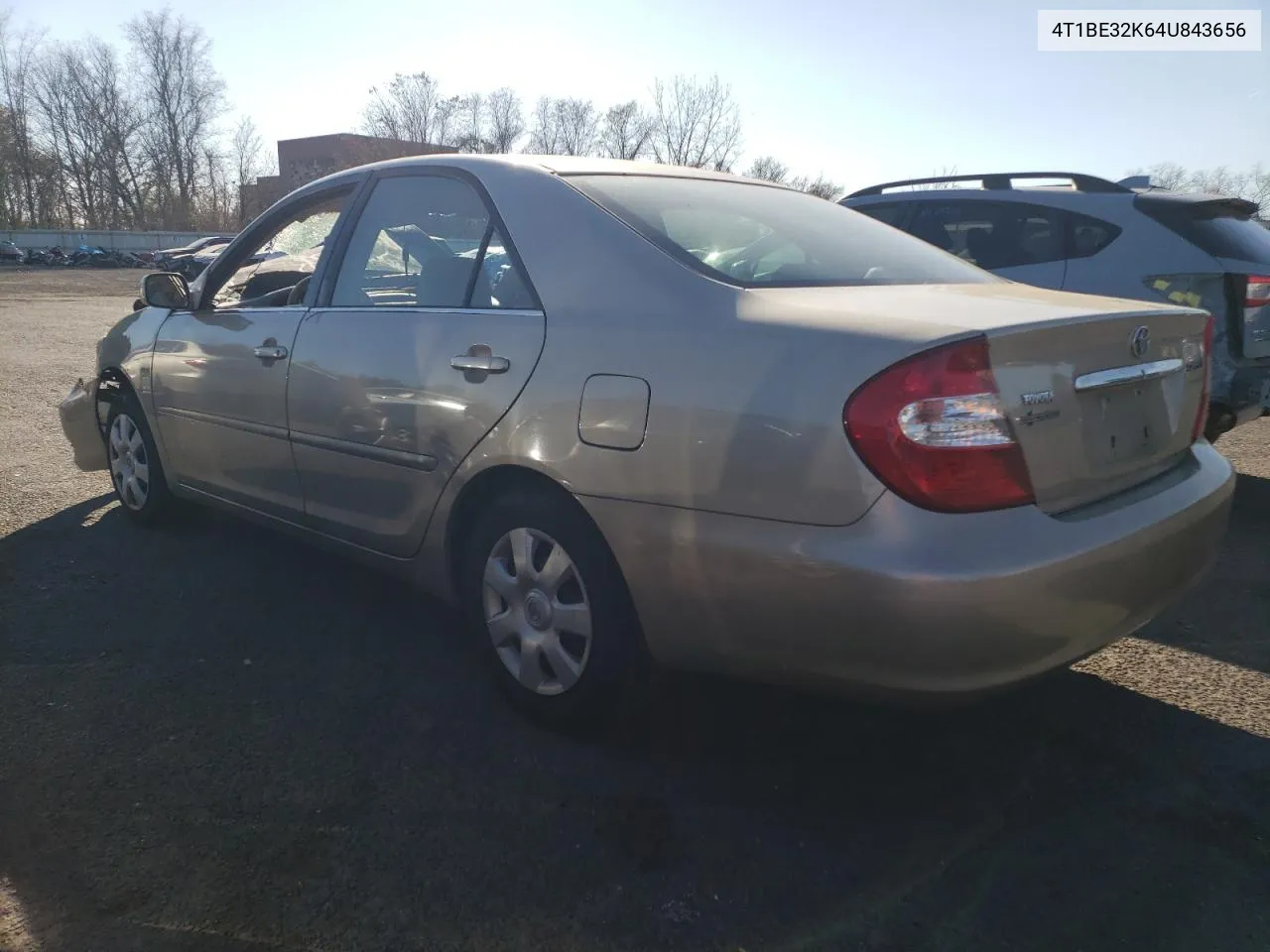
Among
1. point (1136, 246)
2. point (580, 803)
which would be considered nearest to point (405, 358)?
point (580, 803)

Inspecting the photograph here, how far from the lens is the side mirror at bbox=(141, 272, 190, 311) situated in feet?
13.3

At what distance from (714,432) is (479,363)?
860mm

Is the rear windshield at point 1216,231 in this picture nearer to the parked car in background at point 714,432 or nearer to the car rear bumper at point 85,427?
the parked car in background at point 714,432

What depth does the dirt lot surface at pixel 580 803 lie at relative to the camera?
6.34 feet

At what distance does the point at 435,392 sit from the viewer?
9.09ft

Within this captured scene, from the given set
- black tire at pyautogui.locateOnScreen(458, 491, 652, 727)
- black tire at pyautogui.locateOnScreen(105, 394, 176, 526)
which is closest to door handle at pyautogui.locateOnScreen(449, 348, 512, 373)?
black tire at pyautogui.locateOnScreen(458, 491, 652, 727)

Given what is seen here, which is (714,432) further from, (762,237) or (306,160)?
(306,160)

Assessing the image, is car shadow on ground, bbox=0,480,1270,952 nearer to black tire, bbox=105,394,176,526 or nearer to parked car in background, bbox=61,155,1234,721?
parked car in background, bbox=61,155,1234,721

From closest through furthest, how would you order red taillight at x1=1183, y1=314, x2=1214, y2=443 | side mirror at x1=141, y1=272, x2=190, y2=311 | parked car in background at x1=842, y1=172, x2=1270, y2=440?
red taillight at x1=1183, y1=314, x2=1214, y2=443 < side mirror at x1=141, y1=272, x2=190, y2=311 < parked car in background at x1=842, y1=172, x2=1270, y2=440

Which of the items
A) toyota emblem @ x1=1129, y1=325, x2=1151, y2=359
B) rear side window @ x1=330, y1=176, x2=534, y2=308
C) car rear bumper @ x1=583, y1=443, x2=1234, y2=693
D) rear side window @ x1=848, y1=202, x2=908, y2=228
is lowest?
car rear bumper @ x1=583, y1=443, x2=1234, y2=693

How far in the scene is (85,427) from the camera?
4.91 m

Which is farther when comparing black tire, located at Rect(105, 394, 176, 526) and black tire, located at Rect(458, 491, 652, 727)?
black tire, located at Rect(105, 394, 176, 526)

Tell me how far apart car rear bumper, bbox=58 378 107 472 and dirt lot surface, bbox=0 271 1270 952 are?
158 cm

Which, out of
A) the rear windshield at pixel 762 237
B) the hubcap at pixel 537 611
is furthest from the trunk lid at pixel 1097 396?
the hubcap at pixel 537 611
